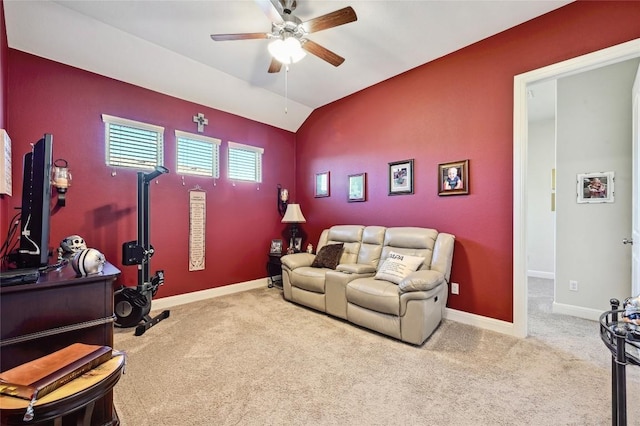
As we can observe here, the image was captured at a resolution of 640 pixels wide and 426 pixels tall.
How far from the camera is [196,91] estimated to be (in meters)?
3.83

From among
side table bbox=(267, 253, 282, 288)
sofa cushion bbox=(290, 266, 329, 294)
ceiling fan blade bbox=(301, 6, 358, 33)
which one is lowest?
side table bbox=(267, 253, 282, 288)

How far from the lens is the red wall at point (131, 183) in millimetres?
2883

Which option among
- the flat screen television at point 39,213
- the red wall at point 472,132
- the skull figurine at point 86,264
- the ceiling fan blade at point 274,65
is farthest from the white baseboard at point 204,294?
the ceiling fan blade at point 274,65

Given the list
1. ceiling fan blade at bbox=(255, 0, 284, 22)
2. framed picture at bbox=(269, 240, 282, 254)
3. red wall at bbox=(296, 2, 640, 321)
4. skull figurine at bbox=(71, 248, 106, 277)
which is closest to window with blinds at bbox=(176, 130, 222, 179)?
framed picture at bbox=(269, 240, 282, 254)

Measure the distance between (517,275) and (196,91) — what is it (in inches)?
171

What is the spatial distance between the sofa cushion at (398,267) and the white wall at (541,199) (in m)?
3.73

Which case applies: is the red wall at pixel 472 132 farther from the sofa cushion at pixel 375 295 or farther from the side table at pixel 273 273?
the side table at pixel 273 273

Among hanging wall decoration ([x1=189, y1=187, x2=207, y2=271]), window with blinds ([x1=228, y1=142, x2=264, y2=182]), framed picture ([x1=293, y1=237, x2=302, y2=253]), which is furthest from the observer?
framed picture ([x1=293, y1=237, x2=302, y2=253])

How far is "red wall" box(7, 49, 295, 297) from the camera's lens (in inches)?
113

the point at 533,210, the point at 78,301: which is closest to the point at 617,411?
the point at 78,301

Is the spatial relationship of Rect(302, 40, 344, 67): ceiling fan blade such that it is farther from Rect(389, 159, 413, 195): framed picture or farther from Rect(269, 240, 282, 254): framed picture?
Rect(269, 240, 282, 254): framed picture

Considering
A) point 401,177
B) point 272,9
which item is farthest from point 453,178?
point 272,9

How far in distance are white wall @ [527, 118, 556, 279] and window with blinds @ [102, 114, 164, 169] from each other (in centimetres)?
632

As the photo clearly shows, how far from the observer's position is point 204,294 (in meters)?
4.04
